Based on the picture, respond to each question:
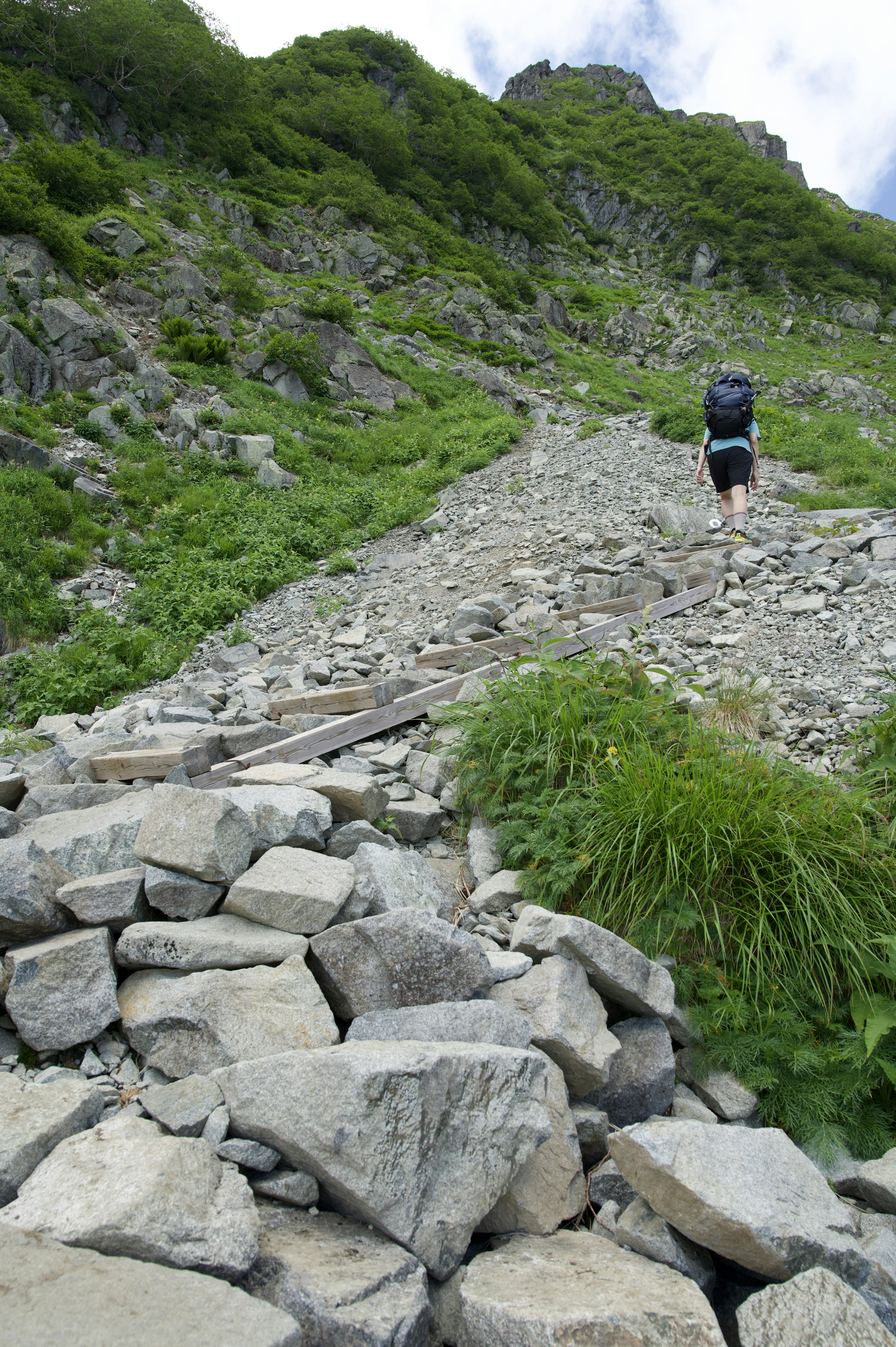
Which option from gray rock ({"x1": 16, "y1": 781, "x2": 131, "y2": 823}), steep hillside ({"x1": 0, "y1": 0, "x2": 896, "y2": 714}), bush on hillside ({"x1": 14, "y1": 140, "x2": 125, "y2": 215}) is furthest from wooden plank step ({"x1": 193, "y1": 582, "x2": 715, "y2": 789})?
bush on hillside ({"x1": 14, "y1": 140, "x2": 125, "y2": 215})

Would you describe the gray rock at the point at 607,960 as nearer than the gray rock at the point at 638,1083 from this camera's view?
No

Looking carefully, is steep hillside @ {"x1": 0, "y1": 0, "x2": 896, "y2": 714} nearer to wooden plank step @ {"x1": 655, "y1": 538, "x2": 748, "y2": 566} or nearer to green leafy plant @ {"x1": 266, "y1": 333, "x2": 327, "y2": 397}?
green leafy plant @ {"x1": 266, "y1": 333, "x2": 327, "y2": 397}

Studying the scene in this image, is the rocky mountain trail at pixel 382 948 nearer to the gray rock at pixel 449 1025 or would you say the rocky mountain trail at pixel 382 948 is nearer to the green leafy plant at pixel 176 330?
the gray rock at pixel 449 1025

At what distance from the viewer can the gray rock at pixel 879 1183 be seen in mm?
2613

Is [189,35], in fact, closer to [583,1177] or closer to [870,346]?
[870,346]

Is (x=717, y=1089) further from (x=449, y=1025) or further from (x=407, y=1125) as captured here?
(x=407, y=1125)

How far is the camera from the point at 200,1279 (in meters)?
1.70

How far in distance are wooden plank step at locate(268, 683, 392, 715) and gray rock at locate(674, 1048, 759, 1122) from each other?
3409mm

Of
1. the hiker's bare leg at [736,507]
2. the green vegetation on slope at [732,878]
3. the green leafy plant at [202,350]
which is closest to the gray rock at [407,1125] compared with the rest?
the green vegetation on slope at [732,878]

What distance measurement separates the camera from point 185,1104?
234 centimetres

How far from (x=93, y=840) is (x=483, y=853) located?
221 centimetres

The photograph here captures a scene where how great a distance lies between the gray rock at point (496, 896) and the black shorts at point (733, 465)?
300 inches

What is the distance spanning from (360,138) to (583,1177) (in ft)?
218

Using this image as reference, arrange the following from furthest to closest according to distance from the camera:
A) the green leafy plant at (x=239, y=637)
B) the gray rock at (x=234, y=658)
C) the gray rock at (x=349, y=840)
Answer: the green leafy plant at (x=239, y=637)
the gray rock at (x=234, y=658)
the gray rock at (x=349, y=840)
